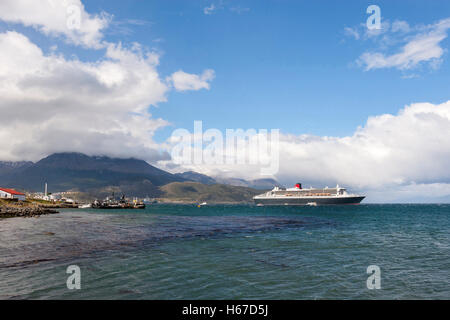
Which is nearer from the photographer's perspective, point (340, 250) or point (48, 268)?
point (48, 268)

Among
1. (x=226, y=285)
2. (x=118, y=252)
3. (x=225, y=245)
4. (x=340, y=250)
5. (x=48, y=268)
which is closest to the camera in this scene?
(x=226, y=285)

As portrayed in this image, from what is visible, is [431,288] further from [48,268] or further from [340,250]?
[48,268]

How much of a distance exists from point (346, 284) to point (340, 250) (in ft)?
47.1

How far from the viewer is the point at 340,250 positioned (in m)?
32.8
